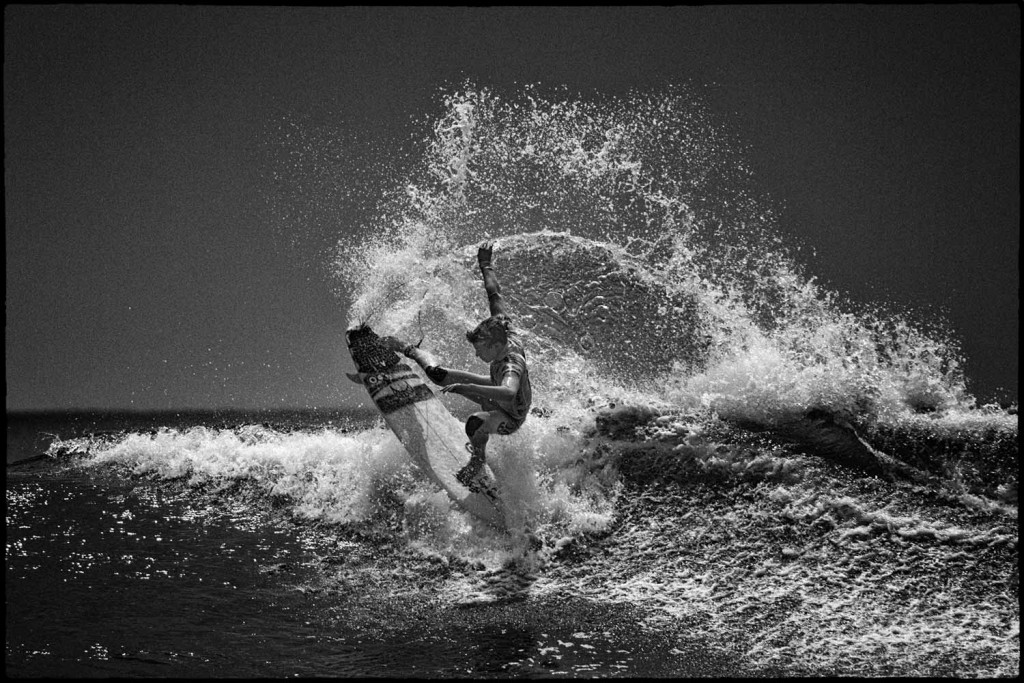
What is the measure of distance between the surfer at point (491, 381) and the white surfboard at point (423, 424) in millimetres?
246

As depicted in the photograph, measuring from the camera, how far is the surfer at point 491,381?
541 cm

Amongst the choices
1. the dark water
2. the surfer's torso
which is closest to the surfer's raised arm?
the surfer's torso

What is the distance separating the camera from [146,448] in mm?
7434

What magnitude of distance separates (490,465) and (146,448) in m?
3.94

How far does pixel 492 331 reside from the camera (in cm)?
582

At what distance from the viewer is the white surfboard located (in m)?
5.99

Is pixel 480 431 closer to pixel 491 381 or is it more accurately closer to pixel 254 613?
pixel 491 381

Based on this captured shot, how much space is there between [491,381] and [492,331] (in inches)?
16.8

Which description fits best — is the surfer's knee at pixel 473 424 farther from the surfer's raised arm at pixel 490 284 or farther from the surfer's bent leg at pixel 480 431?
the surfer's raised arm at pixel 490 284

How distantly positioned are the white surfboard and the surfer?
0.25 meters

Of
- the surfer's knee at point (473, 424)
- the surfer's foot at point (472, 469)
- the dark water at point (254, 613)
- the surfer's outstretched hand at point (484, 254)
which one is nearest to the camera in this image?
the dark water at point (254, 613)

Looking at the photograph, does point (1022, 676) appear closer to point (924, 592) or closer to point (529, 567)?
point (924, 592)

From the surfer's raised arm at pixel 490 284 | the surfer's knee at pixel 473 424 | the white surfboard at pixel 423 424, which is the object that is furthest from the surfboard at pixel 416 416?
the surfer's raised arm at pixel 490 284

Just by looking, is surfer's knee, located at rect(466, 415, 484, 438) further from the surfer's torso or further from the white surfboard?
the white surfboard
